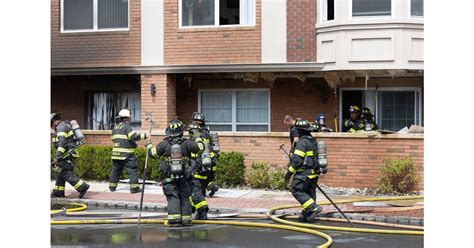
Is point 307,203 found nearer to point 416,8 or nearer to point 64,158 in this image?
point 64,158

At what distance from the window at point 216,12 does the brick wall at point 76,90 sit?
280 centimetres

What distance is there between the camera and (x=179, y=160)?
11.6m

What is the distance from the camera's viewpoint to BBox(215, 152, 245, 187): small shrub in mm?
15906

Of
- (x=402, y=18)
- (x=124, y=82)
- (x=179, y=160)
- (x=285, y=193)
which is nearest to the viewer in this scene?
(x=179, y=160)

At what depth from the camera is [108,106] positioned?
20.0 m

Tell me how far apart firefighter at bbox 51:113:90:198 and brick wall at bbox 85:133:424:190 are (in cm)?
385

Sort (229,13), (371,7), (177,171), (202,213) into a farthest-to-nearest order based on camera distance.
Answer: (229,13), (371,7), (202,213), (177,171)

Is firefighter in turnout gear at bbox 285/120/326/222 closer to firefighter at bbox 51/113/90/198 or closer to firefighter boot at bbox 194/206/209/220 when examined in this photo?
firefighter boot at bbox 194/206/209/220

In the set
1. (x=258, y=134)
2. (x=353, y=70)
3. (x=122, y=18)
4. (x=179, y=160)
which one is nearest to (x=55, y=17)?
(x=122, y=18)

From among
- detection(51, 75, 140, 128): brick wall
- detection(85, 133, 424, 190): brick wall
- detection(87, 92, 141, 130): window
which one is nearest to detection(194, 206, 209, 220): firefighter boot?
detection(85, 133, 424, 190): brick wall

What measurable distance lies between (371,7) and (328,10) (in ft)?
3.37

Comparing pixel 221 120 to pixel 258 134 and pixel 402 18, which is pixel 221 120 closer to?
pixel 258 134

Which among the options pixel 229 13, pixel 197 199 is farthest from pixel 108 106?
pixel 197 199

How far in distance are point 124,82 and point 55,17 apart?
7.99ft
